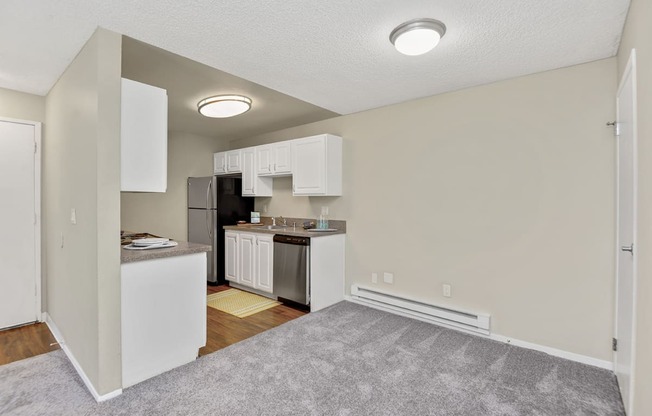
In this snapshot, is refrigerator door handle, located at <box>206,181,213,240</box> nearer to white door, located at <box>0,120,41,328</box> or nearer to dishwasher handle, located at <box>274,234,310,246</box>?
dishwasher handle, located at <box>274,234,310,246</box>

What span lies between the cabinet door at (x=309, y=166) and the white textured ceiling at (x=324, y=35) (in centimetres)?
112

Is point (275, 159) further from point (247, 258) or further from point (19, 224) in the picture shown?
point (19, 224)

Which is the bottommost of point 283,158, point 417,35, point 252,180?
point 252,180

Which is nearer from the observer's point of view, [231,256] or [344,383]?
[344,383]

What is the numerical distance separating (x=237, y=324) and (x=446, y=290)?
2255 mm

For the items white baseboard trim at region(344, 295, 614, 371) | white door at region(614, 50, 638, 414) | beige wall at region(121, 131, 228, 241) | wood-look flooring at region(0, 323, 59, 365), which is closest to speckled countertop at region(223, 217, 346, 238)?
beige wall at region(121, 131, 228, 241)

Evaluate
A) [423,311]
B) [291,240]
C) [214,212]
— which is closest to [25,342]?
[214,212]

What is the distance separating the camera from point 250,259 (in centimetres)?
443

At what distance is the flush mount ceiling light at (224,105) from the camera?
3.41 m

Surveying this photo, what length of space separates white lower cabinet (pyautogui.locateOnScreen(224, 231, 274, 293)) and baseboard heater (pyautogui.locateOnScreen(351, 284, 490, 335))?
1.19 meters

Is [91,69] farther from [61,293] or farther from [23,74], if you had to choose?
[61,293]

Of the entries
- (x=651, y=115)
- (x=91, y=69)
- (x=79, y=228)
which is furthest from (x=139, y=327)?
(x=651, y=115)

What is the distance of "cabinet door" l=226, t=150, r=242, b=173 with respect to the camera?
16.6 feet

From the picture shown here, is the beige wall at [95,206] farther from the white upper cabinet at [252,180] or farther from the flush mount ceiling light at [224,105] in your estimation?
the white upper cabinet at [252,180]
